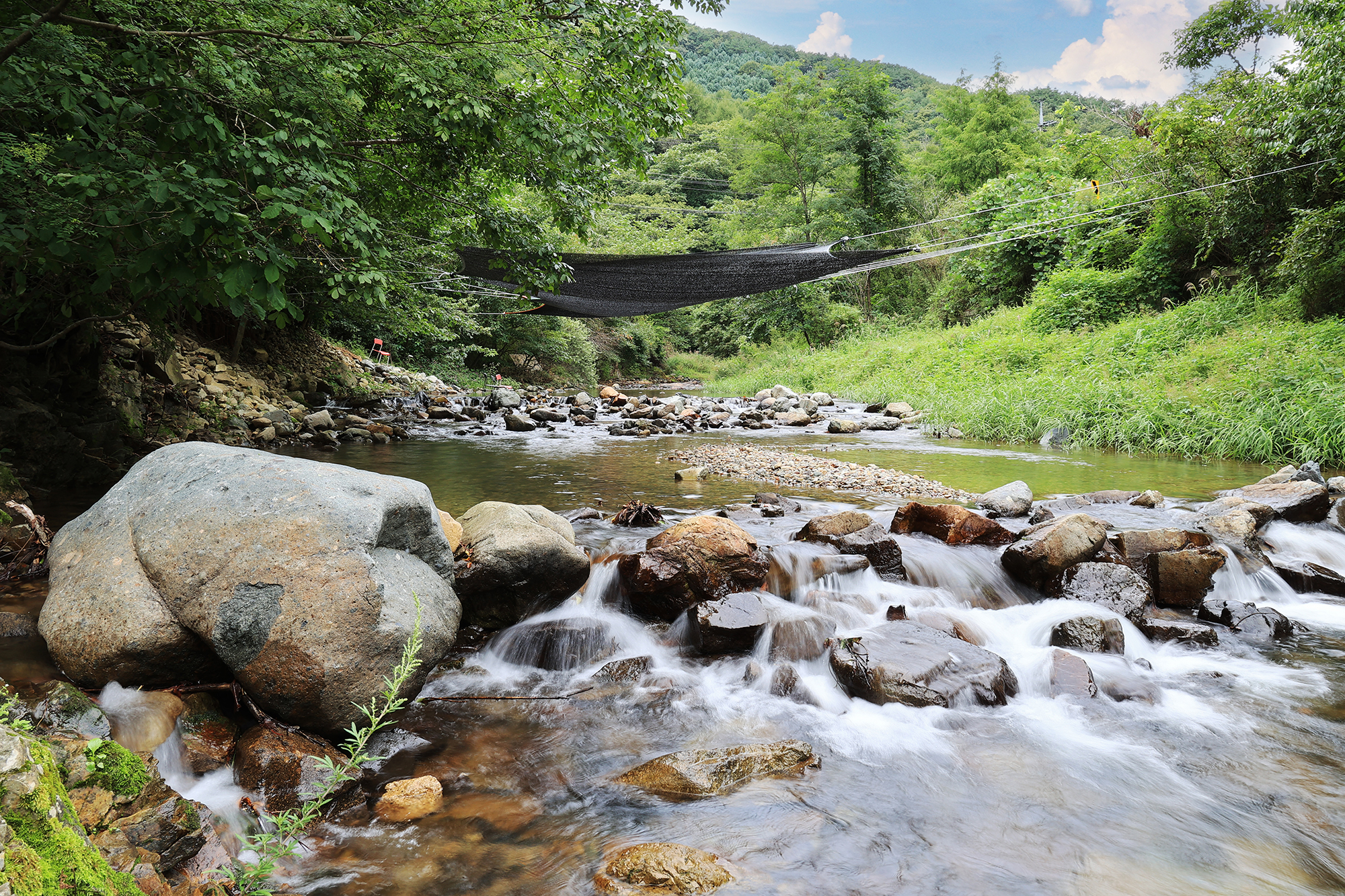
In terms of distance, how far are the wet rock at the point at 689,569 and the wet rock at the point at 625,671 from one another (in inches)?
14.8

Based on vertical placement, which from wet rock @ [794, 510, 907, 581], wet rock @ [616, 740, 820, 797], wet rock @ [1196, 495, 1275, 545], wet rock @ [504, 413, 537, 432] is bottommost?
wet rock @ [616, 740, 820, 797]

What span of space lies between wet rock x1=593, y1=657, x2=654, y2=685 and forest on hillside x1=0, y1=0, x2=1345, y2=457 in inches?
70.6

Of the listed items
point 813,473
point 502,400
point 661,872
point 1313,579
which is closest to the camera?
point 661,872

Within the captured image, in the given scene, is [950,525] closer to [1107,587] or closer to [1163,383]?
[1107,587]

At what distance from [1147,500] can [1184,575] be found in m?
1.59

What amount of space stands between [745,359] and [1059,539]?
58.9 feet

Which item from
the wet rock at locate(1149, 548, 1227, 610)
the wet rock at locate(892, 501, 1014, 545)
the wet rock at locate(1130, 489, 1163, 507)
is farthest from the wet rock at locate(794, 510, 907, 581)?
the wet rock at locate(1130, 489, 1163, 507)

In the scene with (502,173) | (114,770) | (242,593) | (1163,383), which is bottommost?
(114,770)

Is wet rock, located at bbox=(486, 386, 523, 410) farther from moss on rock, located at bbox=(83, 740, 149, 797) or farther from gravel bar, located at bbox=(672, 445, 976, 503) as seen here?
moss on rock, located at bbox=(83, 740, 149, 797)

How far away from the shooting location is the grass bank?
6125mm

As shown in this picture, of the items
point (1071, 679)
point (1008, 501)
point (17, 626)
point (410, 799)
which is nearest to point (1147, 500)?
point (1008, 501)

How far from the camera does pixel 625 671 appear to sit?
2.68 metres

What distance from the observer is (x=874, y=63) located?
18.4m

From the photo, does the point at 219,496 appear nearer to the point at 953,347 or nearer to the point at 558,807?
the point at 558,807
